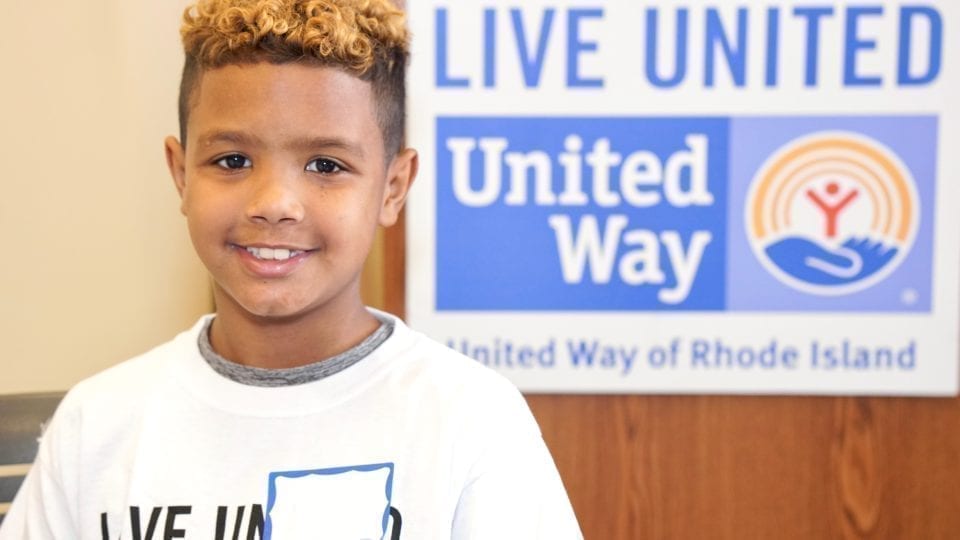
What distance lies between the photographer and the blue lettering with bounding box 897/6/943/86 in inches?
54.0

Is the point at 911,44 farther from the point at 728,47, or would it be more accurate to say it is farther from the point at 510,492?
the point at 510,492

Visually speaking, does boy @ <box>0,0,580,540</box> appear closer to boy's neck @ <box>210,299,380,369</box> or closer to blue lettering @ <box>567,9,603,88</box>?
boy's neck @ <box>210,299,380,369</box>

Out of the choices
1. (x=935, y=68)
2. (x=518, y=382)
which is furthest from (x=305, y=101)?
(x=935, y=68)

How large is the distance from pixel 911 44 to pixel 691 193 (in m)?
0.35

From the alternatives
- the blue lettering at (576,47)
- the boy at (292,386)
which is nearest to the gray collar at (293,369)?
Answer: the boy at (292,386)

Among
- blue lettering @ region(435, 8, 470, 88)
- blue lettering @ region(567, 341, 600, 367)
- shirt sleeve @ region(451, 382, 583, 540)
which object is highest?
blue lettering @ region(435, 8, 470, 88)

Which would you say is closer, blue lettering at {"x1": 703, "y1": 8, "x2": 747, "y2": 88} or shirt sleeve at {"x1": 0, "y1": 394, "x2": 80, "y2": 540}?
shirt sleeve at {"x1": 0, "y1": 394, "x2": 80, "y2": 540}

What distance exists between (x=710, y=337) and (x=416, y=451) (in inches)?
24.4

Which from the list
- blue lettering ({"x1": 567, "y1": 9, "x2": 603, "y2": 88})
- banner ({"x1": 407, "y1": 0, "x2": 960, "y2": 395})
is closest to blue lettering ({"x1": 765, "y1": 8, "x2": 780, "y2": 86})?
banner ({"x1": 407, "y1": 0, "x2": 960, "y2": 395})

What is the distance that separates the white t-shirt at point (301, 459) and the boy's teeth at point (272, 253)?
0.12 meters

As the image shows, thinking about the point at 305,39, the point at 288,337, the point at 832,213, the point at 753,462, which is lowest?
the point at 753,462

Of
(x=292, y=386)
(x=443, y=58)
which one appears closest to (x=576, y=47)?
(x=443, y=58)

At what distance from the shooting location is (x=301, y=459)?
929 millimetres

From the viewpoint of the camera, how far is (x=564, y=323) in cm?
143
